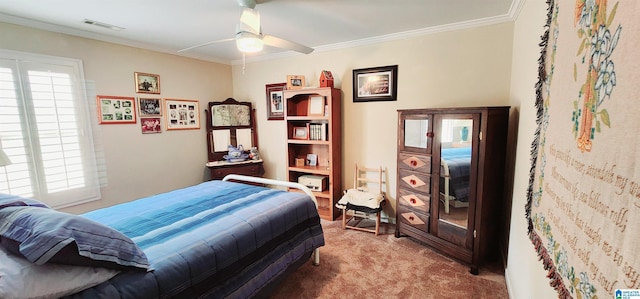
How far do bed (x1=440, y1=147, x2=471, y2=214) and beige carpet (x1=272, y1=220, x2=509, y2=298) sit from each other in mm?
550

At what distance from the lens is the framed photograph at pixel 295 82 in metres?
3.53

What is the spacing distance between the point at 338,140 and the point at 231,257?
88.4 inches

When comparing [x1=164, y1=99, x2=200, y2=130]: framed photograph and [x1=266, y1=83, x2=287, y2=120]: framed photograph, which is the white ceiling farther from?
[x1=266, y1=83, x2=287, y2=120]: framed photograph

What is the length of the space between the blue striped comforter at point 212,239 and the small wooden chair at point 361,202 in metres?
0.87

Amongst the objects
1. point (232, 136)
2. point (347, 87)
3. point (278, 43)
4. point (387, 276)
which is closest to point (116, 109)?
point (232, 136)

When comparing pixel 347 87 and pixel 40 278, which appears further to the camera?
pixel 347 87

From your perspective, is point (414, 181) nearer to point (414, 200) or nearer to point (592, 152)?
point (414, 200)

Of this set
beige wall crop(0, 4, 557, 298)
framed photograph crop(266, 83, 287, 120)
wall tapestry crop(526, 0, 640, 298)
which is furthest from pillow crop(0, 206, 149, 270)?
framed photograph crop(266, 83, 287, 120)

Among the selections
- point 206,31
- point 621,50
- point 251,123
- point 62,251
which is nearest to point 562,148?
point 621,50

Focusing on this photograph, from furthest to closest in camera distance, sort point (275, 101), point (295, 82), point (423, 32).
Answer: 1. point (275, 101)
2. point (295, 82)
3. point (423, 32)

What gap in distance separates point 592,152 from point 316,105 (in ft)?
9.92

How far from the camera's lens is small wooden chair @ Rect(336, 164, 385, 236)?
119 inches

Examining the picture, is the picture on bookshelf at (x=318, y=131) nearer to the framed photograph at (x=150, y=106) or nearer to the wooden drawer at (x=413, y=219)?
the wooden drawer at (x=413, y=219)

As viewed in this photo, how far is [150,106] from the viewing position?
11.1 feet
